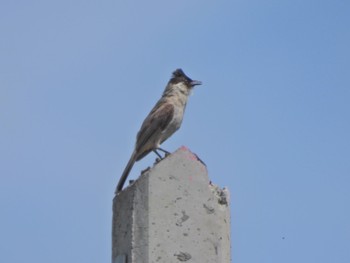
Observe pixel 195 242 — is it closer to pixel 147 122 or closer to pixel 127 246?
pixel 127 246

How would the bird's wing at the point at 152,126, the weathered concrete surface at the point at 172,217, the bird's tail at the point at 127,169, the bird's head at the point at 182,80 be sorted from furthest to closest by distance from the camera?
the bird's head at the point at 182,80, the bird's wing at the point at 152,126, the bird's tail at the point at 127,169, the weathered concrete surface at the point at 172,217

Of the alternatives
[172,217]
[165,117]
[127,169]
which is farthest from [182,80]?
[172,217]

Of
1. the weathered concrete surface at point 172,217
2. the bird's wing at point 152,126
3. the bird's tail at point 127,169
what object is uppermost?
the bird's wing at point 152,126

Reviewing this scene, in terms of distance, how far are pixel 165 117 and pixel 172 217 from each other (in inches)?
211

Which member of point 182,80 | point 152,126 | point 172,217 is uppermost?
point 182,80

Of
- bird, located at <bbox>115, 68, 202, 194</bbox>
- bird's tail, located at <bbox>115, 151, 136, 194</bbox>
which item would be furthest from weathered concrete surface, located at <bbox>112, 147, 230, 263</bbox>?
bird, located at <bbox>115, 68, 202, 194</bbox>

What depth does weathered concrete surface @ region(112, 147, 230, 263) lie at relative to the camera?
13.4ft

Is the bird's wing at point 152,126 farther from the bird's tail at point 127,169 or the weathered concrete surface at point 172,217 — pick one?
the weathered concrete surface at point 172,217

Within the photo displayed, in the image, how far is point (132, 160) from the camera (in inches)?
328

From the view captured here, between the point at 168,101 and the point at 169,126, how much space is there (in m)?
0.53

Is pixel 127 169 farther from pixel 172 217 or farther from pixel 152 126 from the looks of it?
pixel 172 217

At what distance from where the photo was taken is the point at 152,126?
923 centimetres

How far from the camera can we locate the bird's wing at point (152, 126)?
8.84 m

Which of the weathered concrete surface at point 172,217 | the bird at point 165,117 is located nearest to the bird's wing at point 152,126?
the bird at point 165,117
